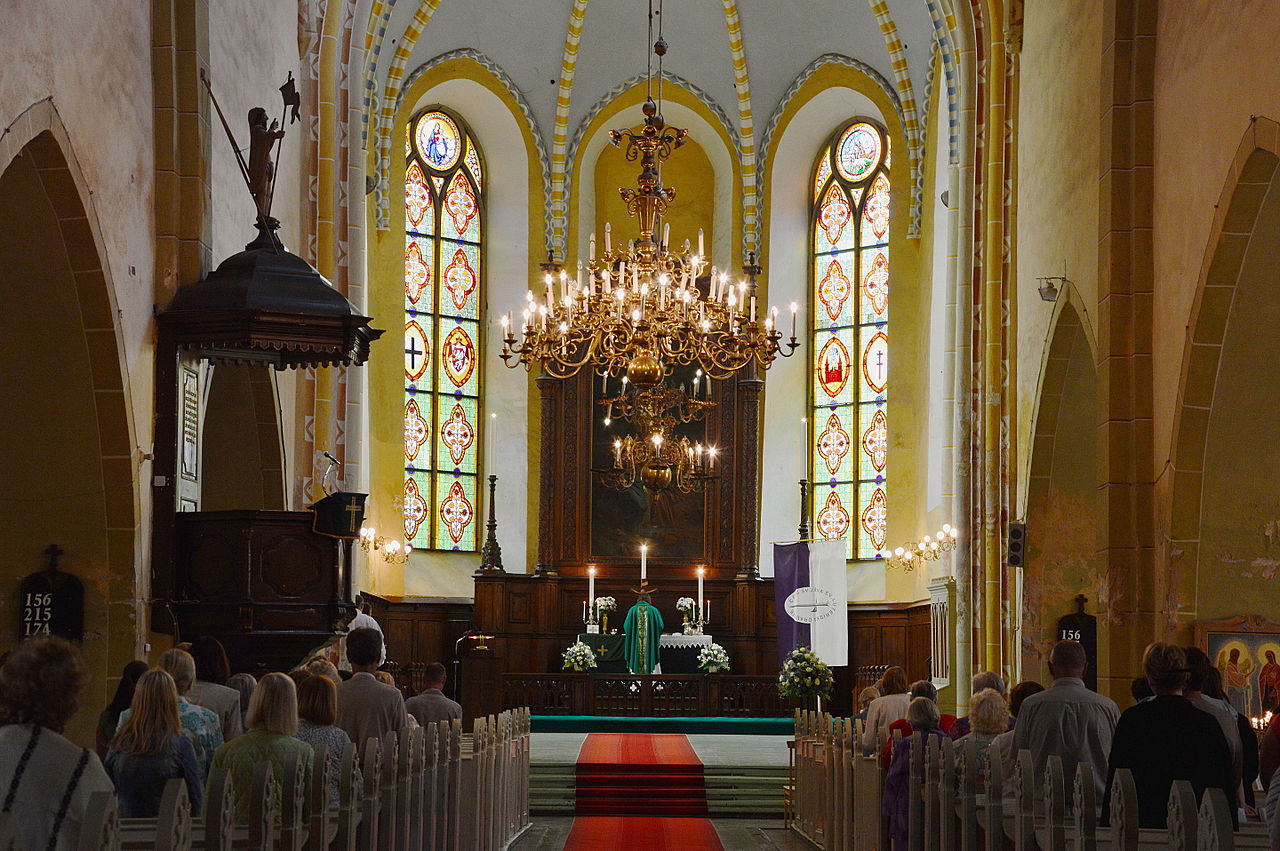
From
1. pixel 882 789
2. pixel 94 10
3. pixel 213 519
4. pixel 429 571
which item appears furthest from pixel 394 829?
pixel 429 571

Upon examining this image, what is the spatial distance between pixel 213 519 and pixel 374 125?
35.0ft

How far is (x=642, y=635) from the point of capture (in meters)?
19.1

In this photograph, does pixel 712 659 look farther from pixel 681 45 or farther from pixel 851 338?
pixel 681 45

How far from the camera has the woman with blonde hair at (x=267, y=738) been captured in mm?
5078

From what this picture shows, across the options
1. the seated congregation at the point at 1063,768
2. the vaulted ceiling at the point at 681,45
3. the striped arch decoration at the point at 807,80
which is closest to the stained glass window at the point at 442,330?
the vaulted ceiling at the point at 681,45

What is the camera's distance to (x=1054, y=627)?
1306 cm

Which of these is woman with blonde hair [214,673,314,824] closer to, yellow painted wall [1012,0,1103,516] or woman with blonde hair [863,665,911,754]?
woman with blonde hair [863,665,911,754]

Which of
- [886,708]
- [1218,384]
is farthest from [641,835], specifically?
[1218,384]

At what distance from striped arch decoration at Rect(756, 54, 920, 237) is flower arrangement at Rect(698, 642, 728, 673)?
591 cm

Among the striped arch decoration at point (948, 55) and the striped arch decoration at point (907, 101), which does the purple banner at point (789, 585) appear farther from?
the striped arch decoration at point (948, 55)

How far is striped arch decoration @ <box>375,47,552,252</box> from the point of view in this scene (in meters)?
20.1

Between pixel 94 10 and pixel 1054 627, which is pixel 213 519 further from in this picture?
pixel 1054 627

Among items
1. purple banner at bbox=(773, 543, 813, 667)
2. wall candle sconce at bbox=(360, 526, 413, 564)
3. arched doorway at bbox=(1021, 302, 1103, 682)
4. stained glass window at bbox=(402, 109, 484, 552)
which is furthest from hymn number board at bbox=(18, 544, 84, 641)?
stained glass window at bbox=(402, 109, 484, 552)

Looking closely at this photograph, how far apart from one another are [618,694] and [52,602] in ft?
33.9
